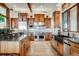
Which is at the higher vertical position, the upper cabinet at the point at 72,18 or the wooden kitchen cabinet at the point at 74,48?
the upper cabinet at the point at 72,18

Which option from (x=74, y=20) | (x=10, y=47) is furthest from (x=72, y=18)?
(x=10, y=47)

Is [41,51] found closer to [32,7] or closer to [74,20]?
[74,20]

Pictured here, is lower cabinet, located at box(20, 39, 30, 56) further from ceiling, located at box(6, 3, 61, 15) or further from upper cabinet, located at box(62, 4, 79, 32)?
upper cabinet, located at box(62, 4, 79, 32)

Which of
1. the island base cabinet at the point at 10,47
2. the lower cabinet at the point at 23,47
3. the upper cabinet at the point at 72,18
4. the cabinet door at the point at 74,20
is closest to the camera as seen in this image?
the island base cabinet at the point at 10,47

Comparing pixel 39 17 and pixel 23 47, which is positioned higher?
pixel 39 17

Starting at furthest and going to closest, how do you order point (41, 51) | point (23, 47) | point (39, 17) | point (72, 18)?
point (39, 17) → point (41, 51) → point (72, 18) → point (23, 47)

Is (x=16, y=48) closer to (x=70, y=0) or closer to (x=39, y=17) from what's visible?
(x=70, y=0)

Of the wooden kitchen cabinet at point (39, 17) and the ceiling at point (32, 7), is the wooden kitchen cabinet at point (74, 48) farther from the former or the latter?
the wooden kitchen cabinet at point (39, 17)

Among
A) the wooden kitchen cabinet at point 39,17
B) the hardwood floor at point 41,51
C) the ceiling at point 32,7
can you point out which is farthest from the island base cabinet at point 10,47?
the wooden kitchen cabinet at point 39,17

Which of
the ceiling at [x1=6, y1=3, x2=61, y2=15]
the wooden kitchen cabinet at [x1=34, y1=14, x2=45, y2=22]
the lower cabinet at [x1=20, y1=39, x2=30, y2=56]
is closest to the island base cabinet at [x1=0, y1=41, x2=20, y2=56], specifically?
the lower cabinet at [x1=20, y1=39, x2=30, y2=56]

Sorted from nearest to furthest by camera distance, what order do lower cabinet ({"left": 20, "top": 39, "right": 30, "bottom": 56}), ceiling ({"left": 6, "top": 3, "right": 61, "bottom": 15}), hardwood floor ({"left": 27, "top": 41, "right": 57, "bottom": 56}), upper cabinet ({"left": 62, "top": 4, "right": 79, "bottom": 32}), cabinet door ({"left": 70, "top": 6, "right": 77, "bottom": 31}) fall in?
lower cabinet ({"left": 20, "top": 39, "right": 30, "bottom": 56}) → upper cabinet ({"left": 62, "top": 4, "right": 79, "bottom": 32}) → cabinet door ({"left": 70, "top": 6, "right": 77, "bottom": 31}) → ceiling ({"left": 6, "top": 3, "right": 61, "bottom": 15}) → hardwood floor ({"left": 27, "top": 41, "right": 57, "bottom": 56})

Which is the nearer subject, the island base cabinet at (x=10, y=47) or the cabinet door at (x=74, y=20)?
the island base cabinet at (x=10, y=47)

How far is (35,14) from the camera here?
35.8 ft

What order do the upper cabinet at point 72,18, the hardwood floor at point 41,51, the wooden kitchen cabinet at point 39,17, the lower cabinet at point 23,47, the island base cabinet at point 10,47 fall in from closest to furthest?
the island base cabinet at point 10,47 < the lower cabinet at point 23,47 < the upper cabinet at point 72,18 < the hardwood floor at point 41,51 < the wooden kitchen cabinet at point 39,17
